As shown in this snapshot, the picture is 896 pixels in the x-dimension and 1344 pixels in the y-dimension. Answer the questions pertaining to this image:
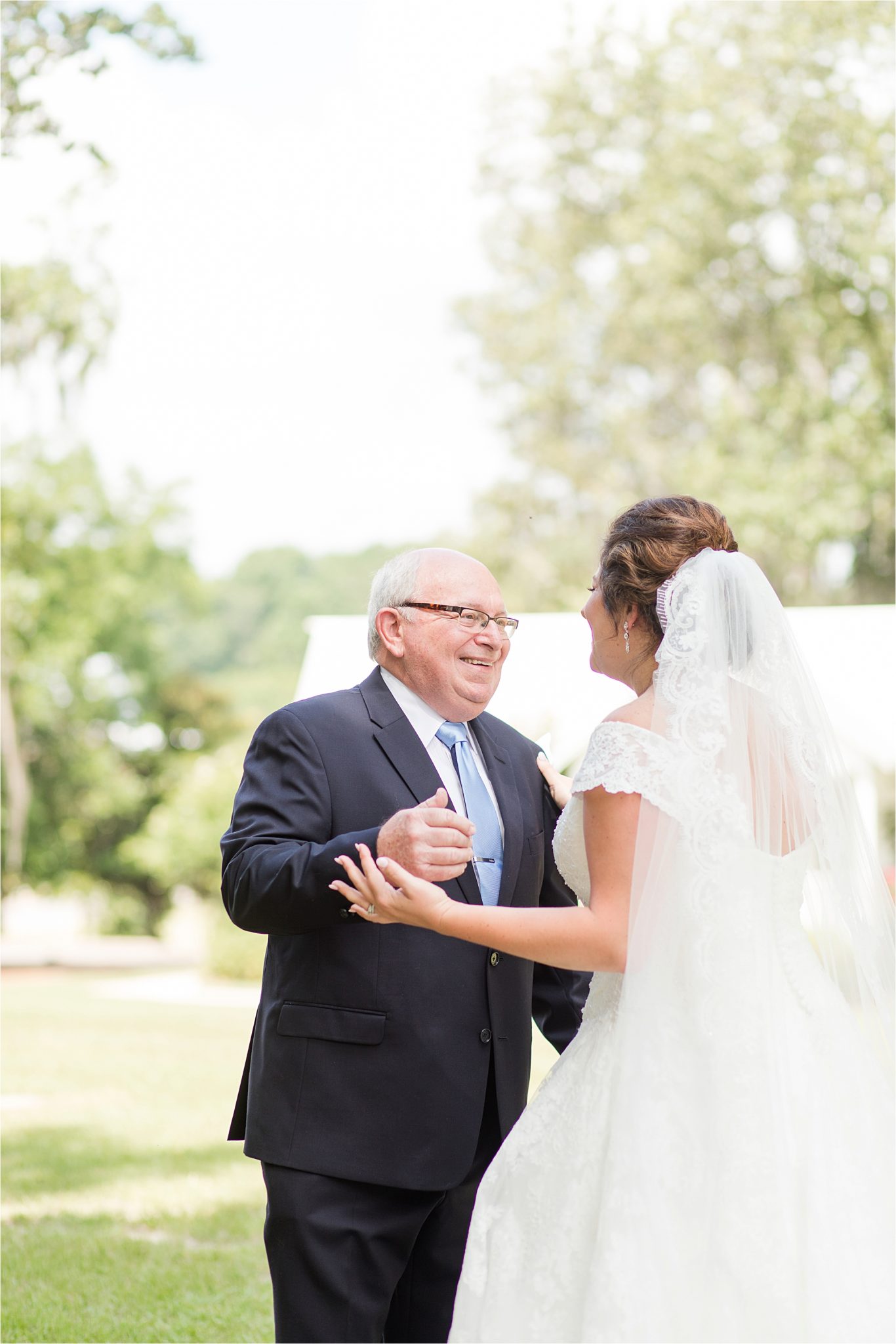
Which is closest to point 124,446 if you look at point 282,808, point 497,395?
point 497,395

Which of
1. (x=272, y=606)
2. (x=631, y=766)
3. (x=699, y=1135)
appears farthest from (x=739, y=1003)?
(x=272, y=606)

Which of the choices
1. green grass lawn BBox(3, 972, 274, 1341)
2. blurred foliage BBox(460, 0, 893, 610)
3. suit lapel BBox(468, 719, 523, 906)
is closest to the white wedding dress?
suit lapel BBox(468, 719, 523, 906)

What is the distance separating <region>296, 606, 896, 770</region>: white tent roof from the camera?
599 inches

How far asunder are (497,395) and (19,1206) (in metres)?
25.3

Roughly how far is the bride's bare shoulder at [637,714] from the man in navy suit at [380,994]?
1.62 ft

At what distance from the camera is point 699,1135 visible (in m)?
2.56

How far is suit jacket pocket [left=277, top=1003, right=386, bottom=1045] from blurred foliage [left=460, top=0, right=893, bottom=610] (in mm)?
20562

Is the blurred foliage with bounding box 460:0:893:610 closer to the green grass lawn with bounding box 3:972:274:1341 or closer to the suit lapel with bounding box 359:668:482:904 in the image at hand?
the green grass lawn with bounding box 3:972:274:1341

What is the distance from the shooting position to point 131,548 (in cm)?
2786

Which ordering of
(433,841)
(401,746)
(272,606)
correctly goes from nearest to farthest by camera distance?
1. (433,841)
2. (401,746)
3. (272,606)

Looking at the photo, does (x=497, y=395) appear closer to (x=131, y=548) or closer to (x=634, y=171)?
(x=634, y=171)

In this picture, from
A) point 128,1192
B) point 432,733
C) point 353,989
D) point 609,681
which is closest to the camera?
point 353,989

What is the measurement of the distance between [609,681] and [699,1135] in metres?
12.9

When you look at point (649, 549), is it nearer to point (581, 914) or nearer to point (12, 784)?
point (581, 914)
